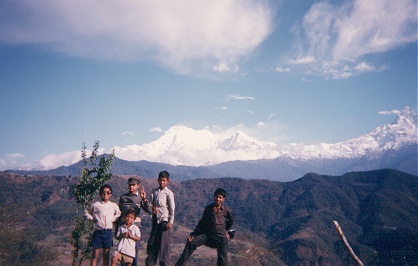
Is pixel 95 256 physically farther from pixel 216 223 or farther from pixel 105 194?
pixel 216 223

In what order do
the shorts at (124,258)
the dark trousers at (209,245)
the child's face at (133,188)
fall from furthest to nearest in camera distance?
the child's face at (133,188) → the dark trousers at (209,245) → the shorts at (124,258)

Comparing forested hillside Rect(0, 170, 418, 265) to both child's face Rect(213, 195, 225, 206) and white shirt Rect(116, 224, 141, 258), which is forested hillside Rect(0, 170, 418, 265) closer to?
white shirt Rect(116, 224, 141, 258)

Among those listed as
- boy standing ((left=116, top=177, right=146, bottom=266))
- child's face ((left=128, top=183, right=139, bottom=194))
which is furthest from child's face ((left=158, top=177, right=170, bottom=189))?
child's face ((left=128, top=183, right=139, bottom=194))

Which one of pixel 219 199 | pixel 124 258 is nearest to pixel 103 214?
pixel 124 258

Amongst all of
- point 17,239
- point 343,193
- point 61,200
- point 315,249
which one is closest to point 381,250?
point 315,249

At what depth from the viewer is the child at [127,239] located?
6848 mm

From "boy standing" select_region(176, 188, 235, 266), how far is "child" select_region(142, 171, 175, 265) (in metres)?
0.51

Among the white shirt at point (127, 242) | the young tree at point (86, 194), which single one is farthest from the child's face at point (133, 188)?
the young tree at point (86, 194)

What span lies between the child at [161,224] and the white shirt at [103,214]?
0.84 metres

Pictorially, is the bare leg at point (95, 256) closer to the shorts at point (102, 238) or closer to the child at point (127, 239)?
the shorts at point (102, 238)

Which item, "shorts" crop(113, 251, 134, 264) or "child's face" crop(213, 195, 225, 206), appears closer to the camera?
"shorts" crop(113, 251, 134, 264)

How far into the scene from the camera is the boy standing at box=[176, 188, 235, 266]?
7.11 metres

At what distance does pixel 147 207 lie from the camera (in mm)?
7395

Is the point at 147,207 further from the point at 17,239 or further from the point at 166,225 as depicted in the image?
the point at 17,239
